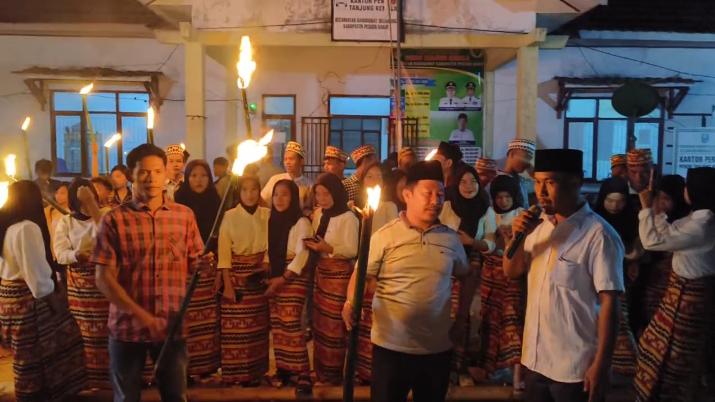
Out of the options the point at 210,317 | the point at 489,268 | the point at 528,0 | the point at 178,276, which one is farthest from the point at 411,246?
the point at 528,0

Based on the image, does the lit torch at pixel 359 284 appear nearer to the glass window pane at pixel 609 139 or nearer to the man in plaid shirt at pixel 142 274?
the man in plaid shirt at pixel 142 274

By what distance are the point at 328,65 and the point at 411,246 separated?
9478 millimetres

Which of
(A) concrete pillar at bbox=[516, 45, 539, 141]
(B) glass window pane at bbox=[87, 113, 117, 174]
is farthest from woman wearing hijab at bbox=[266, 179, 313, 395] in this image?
(B) glass window pane at bbox=[87, 113, 117, 174]

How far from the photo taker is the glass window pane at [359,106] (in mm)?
12516

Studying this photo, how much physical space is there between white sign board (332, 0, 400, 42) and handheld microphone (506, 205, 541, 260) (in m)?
6.55

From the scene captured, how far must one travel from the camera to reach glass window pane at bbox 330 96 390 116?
41.1ft

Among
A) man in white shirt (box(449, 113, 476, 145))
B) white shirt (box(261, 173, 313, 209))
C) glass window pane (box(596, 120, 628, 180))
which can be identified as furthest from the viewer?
glass window pane (box(596, 120, 628, 180))

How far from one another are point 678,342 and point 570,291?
206 centimetres

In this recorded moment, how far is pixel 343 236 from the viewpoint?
5066mm

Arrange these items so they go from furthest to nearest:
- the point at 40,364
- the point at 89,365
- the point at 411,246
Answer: the point at 89,365 < the point at 40,364 < the point at 411,246

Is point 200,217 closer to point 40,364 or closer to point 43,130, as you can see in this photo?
point 40,364

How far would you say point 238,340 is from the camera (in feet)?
17.1

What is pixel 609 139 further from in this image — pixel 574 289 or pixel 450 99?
pixel 574 289

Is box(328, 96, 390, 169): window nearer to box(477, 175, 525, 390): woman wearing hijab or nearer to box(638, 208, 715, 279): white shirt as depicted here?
box(477, 175, 525, 390): woman wearing hijab
